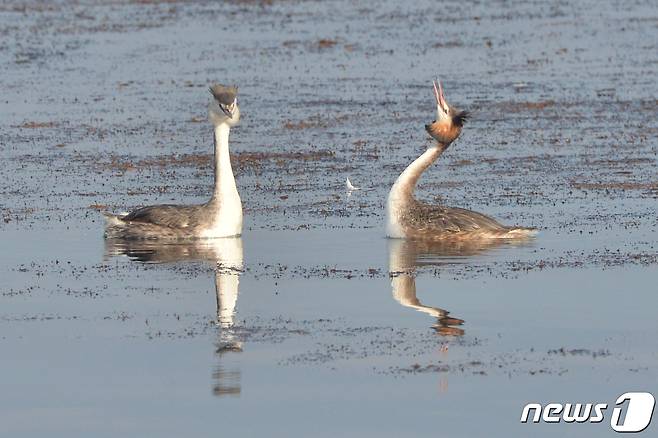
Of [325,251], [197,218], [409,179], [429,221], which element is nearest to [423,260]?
[325,251]

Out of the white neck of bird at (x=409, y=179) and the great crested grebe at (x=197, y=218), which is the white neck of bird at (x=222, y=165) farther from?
the white neck of bird at (x=409, y=179)

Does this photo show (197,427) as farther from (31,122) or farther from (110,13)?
(110,13)

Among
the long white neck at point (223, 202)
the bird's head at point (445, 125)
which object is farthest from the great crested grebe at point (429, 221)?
the long white neck at point (223, 202)

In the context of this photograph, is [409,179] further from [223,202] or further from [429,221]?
[223,202]

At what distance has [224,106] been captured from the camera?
16.3 meters

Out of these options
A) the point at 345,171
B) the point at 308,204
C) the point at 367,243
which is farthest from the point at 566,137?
the point at 367,243

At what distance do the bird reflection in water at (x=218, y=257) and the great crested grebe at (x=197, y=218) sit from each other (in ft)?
0.28

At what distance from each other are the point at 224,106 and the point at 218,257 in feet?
5.80

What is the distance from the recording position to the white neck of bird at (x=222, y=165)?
16.3 meters

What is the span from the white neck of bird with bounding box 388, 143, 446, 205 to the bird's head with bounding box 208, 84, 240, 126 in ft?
5.30

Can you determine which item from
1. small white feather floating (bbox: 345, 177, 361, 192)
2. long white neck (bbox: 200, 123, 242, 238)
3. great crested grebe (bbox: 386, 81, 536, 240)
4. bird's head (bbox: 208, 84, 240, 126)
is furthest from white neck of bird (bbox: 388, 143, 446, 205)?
small white feather floating (bbox: 345, 177, 361, 192)

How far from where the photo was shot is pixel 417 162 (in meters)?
16.5

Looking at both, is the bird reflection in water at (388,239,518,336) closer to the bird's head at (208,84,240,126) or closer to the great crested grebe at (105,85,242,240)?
the great crested grebe at (105,85,242,240)

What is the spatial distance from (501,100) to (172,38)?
11.2 metres
